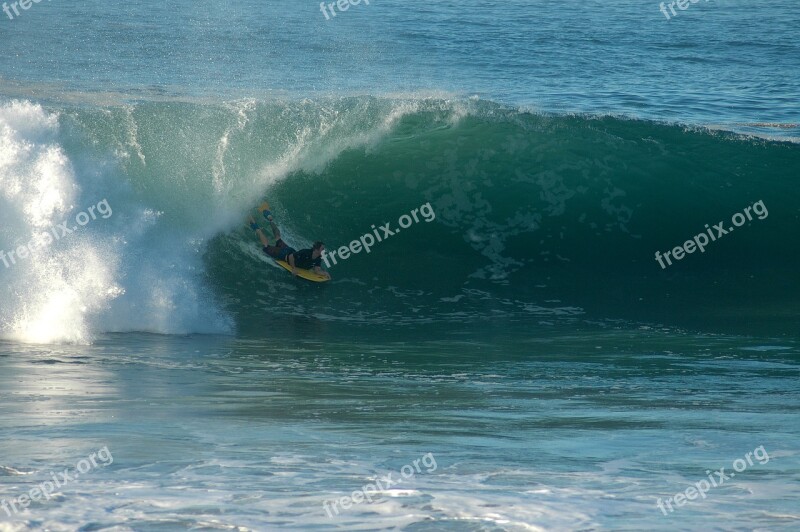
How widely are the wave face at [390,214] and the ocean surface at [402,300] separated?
0.16ft

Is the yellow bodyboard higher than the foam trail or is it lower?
lower

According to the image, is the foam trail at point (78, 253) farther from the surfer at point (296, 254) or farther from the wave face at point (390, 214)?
the surfer at point (296, 254)

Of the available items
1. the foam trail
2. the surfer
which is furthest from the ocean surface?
the surfer

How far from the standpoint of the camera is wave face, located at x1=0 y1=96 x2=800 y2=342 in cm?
1167

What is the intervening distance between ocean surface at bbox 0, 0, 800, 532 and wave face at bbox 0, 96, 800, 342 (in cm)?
5

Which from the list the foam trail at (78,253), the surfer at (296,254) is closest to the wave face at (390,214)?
the foam trail at (78,253)

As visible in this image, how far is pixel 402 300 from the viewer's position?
12836 millimetres

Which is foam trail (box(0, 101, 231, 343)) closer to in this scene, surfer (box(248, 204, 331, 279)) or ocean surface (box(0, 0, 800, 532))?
ocean surface (box(0, 0, 800, 532))

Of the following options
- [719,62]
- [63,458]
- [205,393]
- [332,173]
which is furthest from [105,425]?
[719,62]

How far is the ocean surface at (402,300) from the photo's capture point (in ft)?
17.4

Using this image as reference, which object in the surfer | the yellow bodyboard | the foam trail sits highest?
the foam trail

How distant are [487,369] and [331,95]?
1306 centimetres

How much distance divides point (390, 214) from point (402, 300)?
240 cm

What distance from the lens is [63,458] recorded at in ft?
18.4
